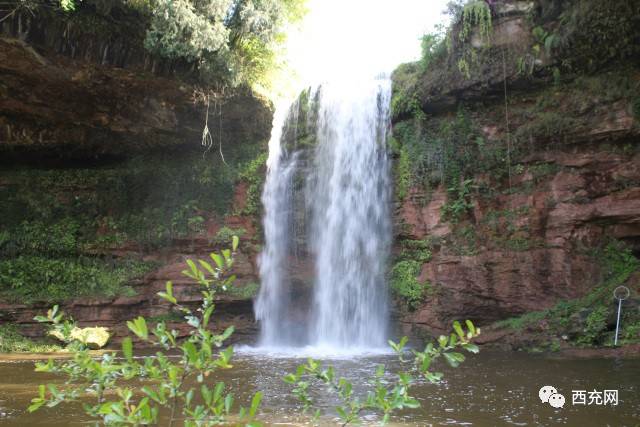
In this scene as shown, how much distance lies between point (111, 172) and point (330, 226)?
25.8 feet

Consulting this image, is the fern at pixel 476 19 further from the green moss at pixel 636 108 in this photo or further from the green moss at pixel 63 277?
the green moss at pixel 63 277

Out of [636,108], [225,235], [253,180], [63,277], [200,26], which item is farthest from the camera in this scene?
[253,180]

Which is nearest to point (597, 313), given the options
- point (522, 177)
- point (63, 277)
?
point (522, 177)

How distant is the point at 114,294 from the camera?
1374 centimetres

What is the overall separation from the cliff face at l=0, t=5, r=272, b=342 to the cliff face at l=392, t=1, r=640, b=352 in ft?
16.7

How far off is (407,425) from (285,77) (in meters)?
13.2

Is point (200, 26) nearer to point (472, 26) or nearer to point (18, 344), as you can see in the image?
point (472, 26)

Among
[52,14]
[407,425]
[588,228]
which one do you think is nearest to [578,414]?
[407,425]

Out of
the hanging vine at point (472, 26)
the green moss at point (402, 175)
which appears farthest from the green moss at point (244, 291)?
the hanging vine at point (472, 26)

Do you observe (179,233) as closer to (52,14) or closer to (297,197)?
(297,197)

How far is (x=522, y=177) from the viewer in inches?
485

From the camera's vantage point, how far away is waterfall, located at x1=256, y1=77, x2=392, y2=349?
13266 mm

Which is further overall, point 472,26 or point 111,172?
point 111,172

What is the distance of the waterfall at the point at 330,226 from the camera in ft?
43.5
